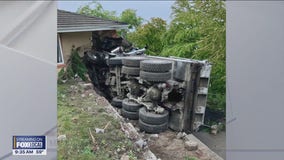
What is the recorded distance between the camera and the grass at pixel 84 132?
1.72 metres

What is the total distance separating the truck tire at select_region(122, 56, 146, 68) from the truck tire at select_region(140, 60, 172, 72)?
0.06m

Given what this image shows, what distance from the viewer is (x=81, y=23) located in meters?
1.73

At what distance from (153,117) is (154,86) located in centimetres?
21

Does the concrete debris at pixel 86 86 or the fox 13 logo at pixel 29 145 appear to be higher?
the concrete debris at pixel 86 86

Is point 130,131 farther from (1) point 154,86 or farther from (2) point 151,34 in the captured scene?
(2) point 151,34

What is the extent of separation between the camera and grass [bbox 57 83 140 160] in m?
1.72

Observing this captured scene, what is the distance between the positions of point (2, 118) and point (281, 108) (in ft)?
5.44

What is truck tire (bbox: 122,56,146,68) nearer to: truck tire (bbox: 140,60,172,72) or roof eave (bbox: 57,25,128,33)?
truck tire (bbox: 140,60,172,72)

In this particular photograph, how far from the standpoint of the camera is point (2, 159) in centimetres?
166

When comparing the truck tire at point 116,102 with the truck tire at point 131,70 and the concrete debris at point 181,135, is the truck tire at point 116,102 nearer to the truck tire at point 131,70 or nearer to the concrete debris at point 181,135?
the truck tire at point 131,70

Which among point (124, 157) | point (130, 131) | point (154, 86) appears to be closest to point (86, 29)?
point (154, 86)

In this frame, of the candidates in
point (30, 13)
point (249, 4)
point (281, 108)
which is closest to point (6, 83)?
point (30, 13)

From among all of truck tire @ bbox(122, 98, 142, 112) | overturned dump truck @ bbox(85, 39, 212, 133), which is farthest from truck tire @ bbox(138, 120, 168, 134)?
truck tire @ bbox(122, 98, 142, 112)

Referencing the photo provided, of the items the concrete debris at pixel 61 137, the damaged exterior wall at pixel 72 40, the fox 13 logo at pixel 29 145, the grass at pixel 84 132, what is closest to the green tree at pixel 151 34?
the damaged exterior wall at pixel 72 40
